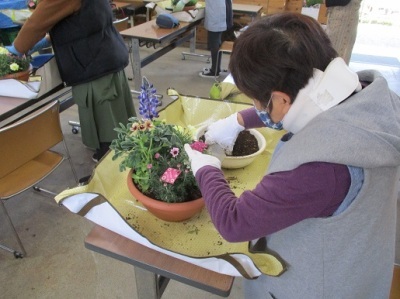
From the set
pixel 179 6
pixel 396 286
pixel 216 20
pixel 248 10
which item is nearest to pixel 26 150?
pixel 396 286

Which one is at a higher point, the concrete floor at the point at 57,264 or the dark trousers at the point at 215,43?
the dark trousers at the point at 215,43

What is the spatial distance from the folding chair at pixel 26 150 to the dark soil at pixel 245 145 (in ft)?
2.90

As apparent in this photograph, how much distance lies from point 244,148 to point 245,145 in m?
0.02

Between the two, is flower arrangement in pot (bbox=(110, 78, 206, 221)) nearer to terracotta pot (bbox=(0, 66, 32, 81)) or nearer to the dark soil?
the dark soil

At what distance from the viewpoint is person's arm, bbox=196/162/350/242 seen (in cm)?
54

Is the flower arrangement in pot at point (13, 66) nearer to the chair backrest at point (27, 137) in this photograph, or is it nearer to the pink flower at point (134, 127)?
the chair backrest at point (27, 137)

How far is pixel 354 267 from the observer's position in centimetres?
67

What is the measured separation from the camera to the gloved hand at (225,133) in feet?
3.23

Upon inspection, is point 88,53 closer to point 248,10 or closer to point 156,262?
point 156,262

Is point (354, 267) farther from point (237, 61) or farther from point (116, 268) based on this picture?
point (116, 268)

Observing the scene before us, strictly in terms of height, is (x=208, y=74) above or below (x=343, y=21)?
below

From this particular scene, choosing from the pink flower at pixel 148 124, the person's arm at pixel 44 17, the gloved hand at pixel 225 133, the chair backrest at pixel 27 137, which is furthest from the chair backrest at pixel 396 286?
the person's arm at pixel 44 17

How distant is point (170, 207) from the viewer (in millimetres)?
739

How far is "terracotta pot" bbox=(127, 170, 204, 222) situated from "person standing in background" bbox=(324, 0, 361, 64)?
1.89 metres
